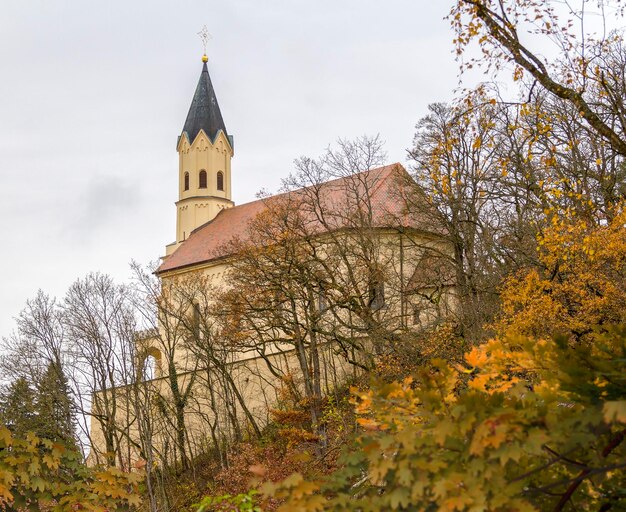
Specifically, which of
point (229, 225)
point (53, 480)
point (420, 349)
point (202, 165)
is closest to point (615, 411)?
point (53, 480)

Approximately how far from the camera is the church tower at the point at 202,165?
48.4 metres

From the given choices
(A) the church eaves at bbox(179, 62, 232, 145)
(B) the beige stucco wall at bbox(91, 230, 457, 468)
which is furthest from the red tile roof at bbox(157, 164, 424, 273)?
(A) the church eaves at bbox(179, 62, 232, 145)

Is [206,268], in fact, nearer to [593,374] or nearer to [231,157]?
[231,157]

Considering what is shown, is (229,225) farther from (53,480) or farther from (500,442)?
Answer: (500,442)

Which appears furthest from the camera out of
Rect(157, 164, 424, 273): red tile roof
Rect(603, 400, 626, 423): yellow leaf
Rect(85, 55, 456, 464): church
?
Rect(157, 164, 424, 273): red tile roof

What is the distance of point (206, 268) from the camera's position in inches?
1618

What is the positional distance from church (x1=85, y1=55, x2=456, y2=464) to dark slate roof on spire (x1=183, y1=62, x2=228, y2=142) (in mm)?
15154

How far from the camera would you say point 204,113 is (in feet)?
170

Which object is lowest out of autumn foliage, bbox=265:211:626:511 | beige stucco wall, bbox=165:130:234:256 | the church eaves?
autumn foliage, bbox=265:211:626:511

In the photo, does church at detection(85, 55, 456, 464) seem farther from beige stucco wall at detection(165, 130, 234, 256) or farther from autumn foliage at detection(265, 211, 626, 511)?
autumn foliage at detection(265, 211, 626, 511)

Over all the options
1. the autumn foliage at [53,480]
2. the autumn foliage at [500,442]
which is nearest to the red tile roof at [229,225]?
the autumn foliage at [53,480]

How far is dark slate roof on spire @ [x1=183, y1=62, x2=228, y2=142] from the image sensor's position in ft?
168

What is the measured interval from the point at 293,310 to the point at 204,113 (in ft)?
99.9

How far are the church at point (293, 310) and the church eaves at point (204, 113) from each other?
15.1 meters
